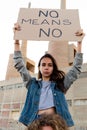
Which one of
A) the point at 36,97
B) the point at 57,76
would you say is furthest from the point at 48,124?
the point at 57,76

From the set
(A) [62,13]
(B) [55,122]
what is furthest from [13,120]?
(B) [55,122]

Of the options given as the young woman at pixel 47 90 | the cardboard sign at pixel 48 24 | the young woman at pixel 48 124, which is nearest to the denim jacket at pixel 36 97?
the young woman at pixel 47 90

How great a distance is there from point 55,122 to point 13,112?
2315cm

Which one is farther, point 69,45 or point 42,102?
point 69,45

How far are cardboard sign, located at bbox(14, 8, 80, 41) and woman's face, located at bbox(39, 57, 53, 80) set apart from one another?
0.28 m

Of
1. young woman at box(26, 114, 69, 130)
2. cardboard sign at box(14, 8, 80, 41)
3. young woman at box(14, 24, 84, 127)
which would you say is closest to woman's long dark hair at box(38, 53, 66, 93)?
young woman at box(14, 24, 84, 127)

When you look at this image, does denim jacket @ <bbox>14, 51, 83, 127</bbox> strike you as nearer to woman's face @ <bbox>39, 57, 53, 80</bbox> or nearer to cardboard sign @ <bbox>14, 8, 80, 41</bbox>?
woman's face @ <bbox>39, 57, 53, 80</bbox>

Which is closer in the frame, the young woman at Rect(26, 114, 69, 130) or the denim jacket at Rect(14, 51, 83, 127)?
the young woman at Rect(26, 114, 69, 130)

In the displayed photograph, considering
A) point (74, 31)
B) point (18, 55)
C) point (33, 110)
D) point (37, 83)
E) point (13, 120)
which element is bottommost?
point (13, 120)

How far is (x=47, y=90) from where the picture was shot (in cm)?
248

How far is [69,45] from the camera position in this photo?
24453 mm

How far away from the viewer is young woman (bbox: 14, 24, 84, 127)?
2.40 metres

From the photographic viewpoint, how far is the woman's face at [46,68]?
2.51 metres

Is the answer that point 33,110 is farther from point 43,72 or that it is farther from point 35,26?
point 35,26
